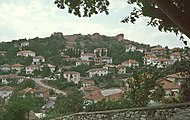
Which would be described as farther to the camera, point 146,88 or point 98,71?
point 98,71

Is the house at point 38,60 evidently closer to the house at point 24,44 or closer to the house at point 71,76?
the house at point 24,44

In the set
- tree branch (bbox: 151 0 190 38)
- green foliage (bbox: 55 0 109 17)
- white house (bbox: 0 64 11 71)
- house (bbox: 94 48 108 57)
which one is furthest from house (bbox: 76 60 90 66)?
tree branch (bbox: 151 0 190 38)

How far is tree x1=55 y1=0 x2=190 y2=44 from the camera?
189 inches

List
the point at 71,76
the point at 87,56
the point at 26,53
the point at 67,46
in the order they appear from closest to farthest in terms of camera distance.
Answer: the point at 71,76 < the point at 87,56 < the point at 26,53 < the point at 67,46

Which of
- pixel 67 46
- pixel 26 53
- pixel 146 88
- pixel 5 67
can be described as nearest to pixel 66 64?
pixel 5 67

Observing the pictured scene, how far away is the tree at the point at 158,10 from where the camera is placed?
4801mm

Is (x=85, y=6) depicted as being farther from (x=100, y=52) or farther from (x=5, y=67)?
(x=100, y=52)

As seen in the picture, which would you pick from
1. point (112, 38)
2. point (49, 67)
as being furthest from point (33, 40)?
point (49, 67)

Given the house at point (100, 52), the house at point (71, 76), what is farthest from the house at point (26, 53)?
the house at point (71, 76)

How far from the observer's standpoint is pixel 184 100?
8.79 metres

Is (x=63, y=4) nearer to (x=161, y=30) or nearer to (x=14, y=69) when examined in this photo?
(x=161, y=30)

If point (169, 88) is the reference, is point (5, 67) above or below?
below

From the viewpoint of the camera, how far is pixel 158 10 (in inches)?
221

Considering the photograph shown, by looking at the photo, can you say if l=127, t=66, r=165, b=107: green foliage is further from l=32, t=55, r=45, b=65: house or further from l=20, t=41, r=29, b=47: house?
l=20, t=41, r=29, b=47: house
